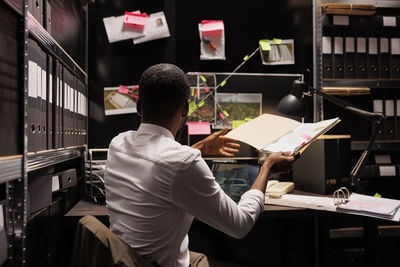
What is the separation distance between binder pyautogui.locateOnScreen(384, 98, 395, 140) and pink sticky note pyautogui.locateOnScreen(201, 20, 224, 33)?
122 cm

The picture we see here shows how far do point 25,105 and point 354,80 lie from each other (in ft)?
6.38

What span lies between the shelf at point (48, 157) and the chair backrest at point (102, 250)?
0.25 meters

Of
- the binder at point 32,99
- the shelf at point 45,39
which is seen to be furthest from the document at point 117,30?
the binder at point 32,99

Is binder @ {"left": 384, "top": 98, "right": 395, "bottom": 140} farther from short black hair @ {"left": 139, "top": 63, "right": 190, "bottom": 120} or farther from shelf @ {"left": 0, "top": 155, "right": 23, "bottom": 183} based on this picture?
shelf @ {"left": 0, "top": 155, "right": 23, "bottom": 183}

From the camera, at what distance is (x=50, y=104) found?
1161 mm

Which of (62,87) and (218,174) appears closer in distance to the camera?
(62,87)

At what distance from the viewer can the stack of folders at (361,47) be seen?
2123 millimetres

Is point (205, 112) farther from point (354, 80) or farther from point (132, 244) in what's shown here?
point (132, 244)

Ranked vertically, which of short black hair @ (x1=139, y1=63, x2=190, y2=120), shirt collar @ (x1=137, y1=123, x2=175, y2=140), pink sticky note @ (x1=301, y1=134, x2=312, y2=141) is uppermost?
short black hair @ (x1=139, y1=63, x2=190, y2=120)

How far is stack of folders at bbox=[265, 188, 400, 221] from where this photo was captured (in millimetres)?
1364

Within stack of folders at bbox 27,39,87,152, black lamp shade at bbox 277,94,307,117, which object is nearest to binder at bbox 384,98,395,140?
black lamp shade at bbox 277,94,307,117

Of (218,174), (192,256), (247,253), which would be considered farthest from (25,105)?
(247,253)

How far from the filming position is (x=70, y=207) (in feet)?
5.08

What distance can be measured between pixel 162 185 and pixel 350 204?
1016mm
